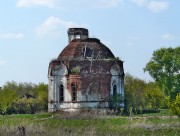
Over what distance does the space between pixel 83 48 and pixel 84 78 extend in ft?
11.2

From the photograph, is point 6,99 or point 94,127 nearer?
point 94,127

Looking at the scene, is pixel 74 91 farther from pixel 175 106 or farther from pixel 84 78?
pixel 175 106

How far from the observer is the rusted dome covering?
147 feet

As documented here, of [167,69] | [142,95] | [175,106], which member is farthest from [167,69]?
[175,106]

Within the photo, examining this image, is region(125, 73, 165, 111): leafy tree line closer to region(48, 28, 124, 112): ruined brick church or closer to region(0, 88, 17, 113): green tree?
region(48, 28, 124, 112): ruined brick church

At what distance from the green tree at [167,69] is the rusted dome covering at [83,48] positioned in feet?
33.2

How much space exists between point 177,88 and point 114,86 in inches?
471

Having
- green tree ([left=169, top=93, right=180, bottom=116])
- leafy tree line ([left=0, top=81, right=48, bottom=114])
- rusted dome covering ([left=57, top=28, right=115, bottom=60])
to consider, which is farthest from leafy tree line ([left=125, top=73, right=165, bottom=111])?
green tree ([left=169, top=93, right=180, bottom=116])

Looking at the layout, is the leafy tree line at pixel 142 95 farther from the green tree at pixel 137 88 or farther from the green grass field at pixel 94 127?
the green grass field at pixel 94 127

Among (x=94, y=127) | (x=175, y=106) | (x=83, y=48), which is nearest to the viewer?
(x=94, y=127)

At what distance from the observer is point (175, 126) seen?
1047 inches

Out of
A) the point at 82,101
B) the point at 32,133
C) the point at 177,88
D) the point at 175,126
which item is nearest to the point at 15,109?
the point at 82,101

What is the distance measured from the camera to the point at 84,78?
43.5 meters

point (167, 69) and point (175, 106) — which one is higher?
point (167, 69)
